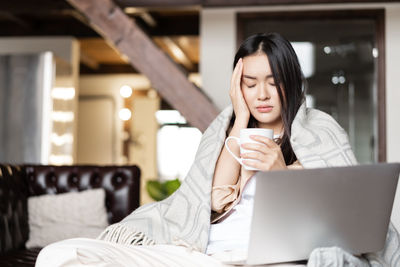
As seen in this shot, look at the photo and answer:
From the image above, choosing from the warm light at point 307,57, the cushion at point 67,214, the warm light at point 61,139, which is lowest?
the cushion at point 67,214

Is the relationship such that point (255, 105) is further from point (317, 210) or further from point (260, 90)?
point (317, 210)

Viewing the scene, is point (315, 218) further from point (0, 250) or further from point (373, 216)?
point (0, 250)

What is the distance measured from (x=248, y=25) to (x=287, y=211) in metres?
3.80

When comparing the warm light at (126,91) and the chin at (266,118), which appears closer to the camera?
the chin at (266,118)

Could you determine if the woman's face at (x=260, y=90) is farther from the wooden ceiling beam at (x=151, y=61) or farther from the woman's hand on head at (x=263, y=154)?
the wooden ceiling beam at (x=151, y=61)

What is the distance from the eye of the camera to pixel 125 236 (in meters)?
1.55

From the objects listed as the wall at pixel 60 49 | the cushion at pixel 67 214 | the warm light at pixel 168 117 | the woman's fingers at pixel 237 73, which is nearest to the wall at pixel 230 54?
the cushion at pixel 67 214

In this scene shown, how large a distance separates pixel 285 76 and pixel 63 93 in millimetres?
5030

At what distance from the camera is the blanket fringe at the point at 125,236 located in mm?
1545

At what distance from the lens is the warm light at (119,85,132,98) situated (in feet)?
31.4

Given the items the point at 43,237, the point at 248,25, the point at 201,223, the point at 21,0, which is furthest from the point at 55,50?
the point at 201,223

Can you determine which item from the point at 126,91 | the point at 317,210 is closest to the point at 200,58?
the point at 317,210

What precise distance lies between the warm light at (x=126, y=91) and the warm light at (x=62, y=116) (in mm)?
3080

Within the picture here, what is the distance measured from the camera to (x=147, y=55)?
3455 mm
